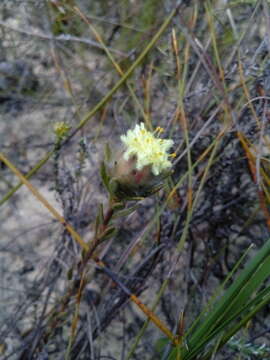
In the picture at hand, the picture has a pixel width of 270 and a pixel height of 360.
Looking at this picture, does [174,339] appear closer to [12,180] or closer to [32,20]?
[12,180]

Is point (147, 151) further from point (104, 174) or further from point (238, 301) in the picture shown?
point (238, 301)

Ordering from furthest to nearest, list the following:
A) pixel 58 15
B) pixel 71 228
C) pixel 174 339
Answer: pixel 58 15 < pixel 71 228 < pixel 174 339

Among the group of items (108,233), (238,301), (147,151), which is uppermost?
(147,151)

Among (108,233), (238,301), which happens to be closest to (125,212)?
(108,233)

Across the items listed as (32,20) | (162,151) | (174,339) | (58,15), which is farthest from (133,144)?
(32,20)

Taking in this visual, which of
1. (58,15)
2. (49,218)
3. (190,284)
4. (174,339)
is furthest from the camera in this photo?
(58,15)

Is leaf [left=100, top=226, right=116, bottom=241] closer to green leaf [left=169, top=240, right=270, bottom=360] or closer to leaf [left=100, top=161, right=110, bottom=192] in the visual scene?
leaf [left=100, top=161, right=110, bottom=192]

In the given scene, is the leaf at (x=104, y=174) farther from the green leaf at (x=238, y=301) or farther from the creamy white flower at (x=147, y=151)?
the green leaf at (x=238, y=301)

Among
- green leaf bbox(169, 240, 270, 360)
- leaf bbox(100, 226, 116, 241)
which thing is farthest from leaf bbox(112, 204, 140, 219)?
green leaf bbox(169, 240, 270, 360)
